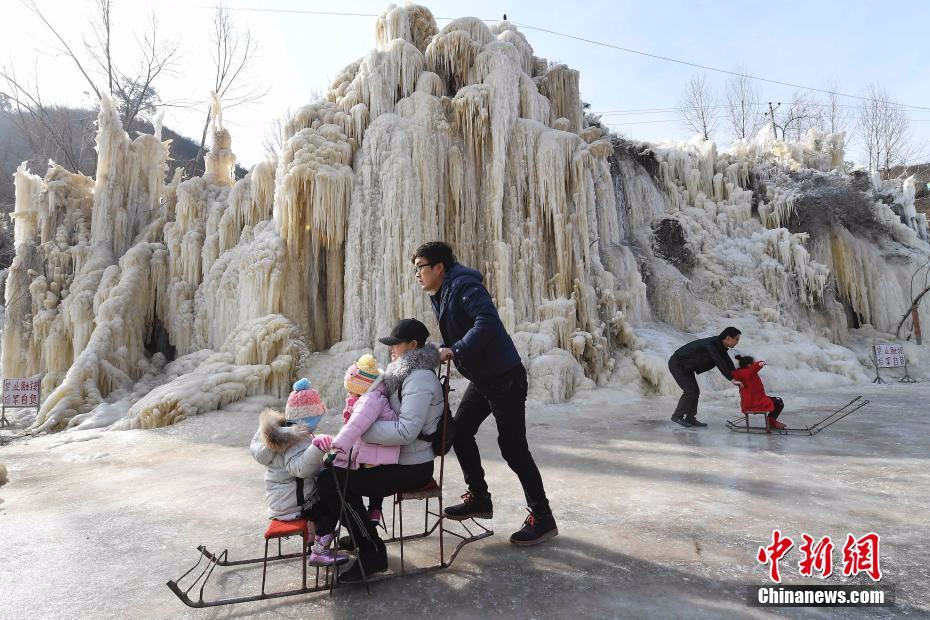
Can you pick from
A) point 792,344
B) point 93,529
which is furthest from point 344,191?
point 792,344

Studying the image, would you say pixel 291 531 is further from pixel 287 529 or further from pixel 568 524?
pixel 568 524

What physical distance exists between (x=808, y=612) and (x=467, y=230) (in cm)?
936

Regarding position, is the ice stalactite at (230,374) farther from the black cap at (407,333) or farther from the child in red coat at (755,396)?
the child in red coat at (755,396)

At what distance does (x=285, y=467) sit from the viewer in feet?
8.28

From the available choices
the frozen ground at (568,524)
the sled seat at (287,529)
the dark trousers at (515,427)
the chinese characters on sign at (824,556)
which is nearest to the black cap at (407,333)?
the dark trousers at (515,427)

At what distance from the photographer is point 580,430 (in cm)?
668

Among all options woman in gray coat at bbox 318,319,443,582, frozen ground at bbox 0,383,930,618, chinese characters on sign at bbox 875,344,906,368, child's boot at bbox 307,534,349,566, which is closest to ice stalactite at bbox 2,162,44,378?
frozen ground at bbox 0,383,930,618

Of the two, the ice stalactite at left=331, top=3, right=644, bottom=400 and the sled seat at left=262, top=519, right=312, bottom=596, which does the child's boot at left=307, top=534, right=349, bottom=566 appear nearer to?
the sled seat at left=262, top=519, right=312, bottom=596

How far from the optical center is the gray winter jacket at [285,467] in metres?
2.49

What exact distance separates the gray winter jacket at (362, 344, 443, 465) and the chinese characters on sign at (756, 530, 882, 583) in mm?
1781

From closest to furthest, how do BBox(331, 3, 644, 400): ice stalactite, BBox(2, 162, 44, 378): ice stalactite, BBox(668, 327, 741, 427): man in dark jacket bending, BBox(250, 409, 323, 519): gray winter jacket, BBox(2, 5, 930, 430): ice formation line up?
BBox(250, 409, 323, 519): gray winter jacket → BBox(668, 327, 741, 427): man in dark jacket bending → BBox(2, 5, 930, 430): ice formation → BBox(331, 3, 644, 400): ice stalactite → BBox(2, 162, 44, 378): ice stalactite

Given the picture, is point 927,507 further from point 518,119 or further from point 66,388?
point 66,388

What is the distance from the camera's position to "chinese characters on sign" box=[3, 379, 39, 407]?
27.2 ft

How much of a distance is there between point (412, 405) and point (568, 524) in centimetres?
142
